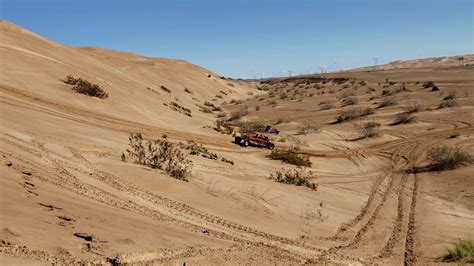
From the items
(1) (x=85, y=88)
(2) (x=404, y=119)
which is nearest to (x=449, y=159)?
(2) (x=404, y=119)

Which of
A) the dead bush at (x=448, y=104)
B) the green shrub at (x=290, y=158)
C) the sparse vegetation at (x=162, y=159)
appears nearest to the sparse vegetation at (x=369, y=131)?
the green shrub at (x=290, y=158)

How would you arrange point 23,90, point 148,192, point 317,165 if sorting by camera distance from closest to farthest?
point 148,192
point 23,90
point 317,165

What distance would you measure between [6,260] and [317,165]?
19058 mm

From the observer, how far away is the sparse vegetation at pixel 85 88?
88.7ft

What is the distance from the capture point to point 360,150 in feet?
94.6

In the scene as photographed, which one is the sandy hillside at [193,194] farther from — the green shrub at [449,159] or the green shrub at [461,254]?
the green shrub at [449,159]

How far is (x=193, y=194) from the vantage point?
13.3 meters

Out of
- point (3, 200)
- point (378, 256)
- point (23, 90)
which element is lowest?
point (378, 256)

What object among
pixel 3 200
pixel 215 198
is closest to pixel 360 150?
pixel 215 198

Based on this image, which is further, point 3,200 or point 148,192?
point 148,192

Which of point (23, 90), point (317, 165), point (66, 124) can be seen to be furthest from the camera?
point (317, 165)

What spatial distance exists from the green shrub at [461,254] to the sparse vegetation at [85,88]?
21.7 m

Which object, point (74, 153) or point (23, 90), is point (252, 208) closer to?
point (74, 153)

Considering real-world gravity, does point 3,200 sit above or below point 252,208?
above
